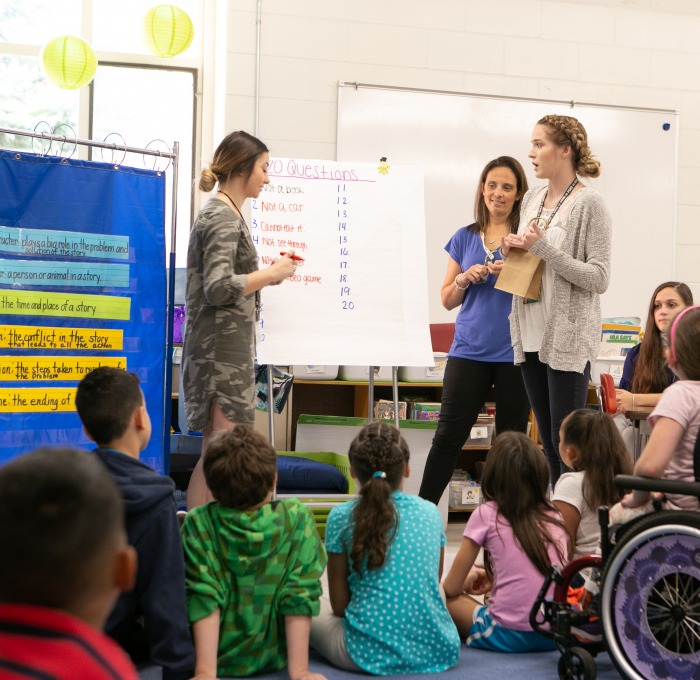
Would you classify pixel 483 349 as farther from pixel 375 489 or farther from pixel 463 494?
pixel 463 494

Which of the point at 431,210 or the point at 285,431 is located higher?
the point at 431,210

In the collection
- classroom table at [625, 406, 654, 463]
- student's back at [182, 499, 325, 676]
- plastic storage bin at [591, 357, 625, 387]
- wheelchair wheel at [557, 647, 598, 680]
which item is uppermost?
plastic storage bin at [591, 357, 625, 387]

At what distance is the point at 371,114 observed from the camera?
4.87 meters

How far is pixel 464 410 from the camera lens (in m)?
3.12

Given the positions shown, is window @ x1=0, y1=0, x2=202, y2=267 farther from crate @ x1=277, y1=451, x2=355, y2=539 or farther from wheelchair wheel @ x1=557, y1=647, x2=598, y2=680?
wheelchair wheel @ x1=557, y1=647, x2=598, y2=680

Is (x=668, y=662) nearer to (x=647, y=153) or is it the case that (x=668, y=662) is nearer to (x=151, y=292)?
(x=151, y=292)

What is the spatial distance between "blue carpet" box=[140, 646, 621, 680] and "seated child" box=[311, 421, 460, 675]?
1.2 inches

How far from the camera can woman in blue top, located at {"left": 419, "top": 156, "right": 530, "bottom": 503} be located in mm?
3098

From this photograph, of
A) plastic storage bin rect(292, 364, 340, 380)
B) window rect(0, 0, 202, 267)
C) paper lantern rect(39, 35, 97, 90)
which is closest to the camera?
paper lantern rect(39, 35, 97, 90)

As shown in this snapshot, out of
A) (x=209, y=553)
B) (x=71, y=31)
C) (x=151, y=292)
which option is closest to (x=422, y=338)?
(x=151, y=292)

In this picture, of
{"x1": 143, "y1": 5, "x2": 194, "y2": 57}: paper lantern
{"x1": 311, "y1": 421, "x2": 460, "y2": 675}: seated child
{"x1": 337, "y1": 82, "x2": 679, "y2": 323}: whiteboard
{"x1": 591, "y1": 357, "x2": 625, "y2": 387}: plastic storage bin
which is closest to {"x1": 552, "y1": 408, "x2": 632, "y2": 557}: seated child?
{"x1": 311, "y1": 421, "x2": 460, "y2": 675}: seated child

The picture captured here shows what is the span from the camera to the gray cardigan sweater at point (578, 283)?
107 inches

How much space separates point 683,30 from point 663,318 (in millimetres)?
2671

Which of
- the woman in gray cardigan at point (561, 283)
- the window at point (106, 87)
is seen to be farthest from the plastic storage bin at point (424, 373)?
the woman in gray cardigan at point (561, 283)
